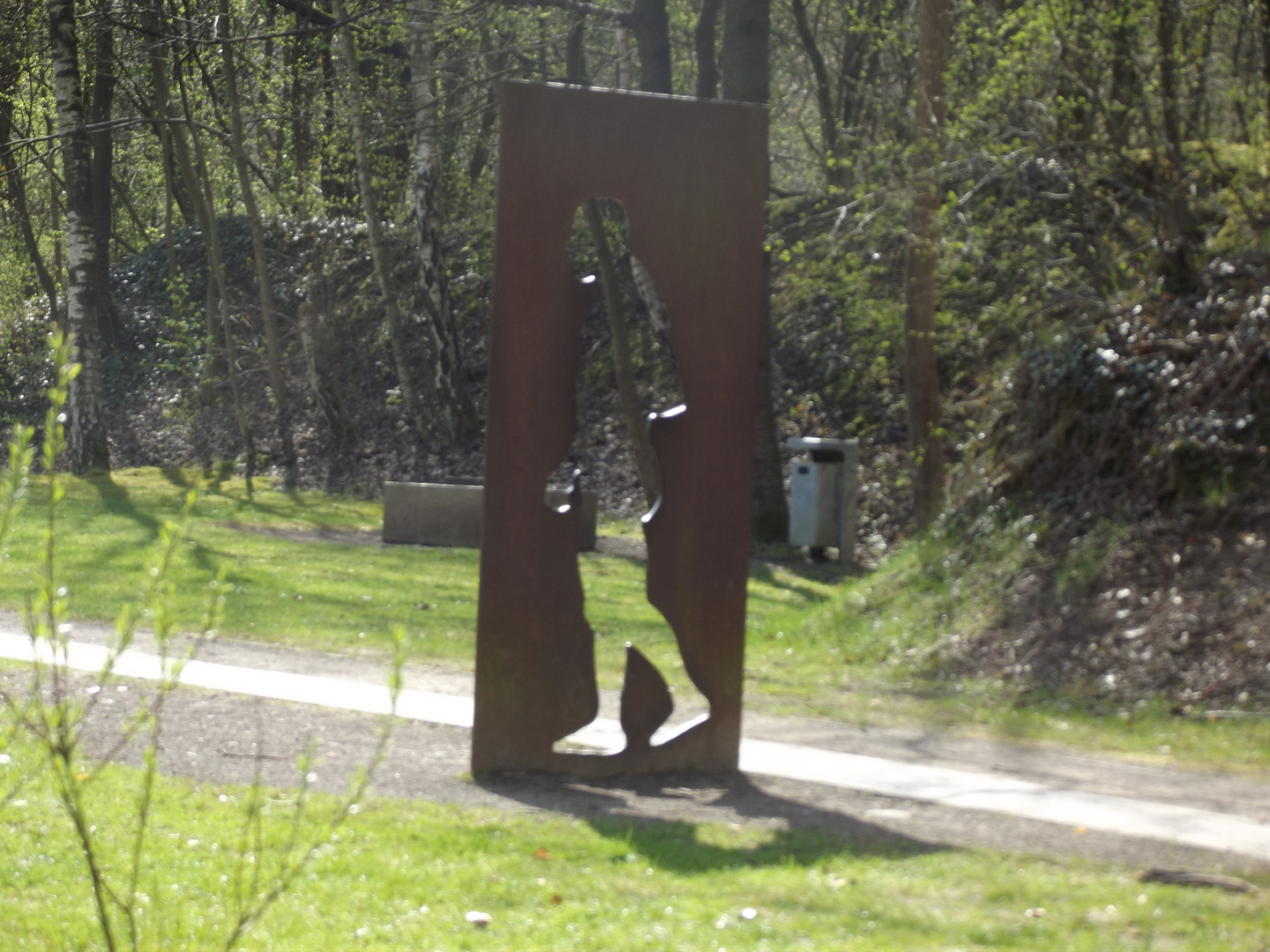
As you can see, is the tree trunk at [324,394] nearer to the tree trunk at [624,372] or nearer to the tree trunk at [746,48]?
the tree trunk at [624,372]

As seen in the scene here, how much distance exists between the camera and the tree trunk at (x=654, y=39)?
53.2 feet

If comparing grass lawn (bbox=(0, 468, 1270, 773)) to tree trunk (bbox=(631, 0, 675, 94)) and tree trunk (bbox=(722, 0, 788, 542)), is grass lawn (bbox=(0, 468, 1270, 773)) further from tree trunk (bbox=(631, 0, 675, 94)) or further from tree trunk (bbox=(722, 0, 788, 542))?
tree trunk (bbox=(631, 0, 675, 94))

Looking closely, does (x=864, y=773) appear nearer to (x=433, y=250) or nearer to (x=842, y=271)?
(x=842, y=271)

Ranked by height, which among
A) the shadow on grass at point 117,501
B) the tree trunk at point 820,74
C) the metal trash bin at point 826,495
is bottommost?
the shadow on grass at point 117,501

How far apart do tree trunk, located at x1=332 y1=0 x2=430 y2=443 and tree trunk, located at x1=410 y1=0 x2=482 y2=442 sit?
20.5 inches

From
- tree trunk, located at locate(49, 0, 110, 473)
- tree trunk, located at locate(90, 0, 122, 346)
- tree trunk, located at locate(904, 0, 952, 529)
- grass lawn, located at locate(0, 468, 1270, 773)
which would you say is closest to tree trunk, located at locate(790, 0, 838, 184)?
tree trunk, located at locate(904, 0, 952, 529)

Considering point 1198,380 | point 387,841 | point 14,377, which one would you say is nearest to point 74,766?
point 387,841

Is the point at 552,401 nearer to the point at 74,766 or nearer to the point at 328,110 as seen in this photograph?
the point at 74,766

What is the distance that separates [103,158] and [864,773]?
25382mm

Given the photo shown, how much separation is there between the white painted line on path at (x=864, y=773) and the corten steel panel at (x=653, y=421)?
60cm

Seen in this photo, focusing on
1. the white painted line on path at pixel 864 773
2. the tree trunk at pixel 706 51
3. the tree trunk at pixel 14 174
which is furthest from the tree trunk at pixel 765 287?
the tree trunk at pixel 14 174

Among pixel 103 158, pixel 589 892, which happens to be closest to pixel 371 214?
pixel 103 158

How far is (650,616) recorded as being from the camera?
1193 cm

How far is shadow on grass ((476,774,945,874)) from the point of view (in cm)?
545
